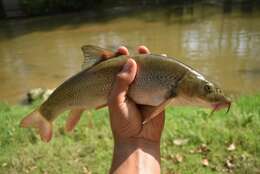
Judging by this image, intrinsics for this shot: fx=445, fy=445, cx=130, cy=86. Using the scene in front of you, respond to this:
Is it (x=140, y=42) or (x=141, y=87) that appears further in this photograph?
(x=140, y=42)

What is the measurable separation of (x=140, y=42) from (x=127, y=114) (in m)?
10.5

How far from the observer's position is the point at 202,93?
2629 mm

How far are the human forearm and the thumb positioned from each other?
34 cm

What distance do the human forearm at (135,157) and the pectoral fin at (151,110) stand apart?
21 centimetres

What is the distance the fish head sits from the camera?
260cm

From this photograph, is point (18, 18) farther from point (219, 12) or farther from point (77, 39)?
point (219, 12)

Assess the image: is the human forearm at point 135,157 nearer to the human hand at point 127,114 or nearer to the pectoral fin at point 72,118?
the human hand at point 127,114

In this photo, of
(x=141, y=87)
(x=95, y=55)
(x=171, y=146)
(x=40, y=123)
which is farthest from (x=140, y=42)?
(x=141, y=87)

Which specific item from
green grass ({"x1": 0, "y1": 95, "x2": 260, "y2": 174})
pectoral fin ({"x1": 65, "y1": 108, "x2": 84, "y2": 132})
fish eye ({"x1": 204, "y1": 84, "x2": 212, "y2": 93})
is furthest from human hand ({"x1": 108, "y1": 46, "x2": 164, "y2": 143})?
green grass ({"x1": 0, "y1": 95, "x2": 260, "y2": 174})

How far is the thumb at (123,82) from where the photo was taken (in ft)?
8.79

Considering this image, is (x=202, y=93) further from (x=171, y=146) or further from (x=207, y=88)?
(x=171, y=146)

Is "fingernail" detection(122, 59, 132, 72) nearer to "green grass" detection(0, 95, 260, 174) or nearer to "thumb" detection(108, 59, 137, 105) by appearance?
"thumb" detection(108, 59, 137, 105)

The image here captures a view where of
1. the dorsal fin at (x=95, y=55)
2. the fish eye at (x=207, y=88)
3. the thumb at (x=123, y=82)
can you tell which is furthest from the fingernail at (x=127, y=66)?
the fish eye at (x=207, y=88)

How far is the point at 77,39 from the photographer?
14.9m
